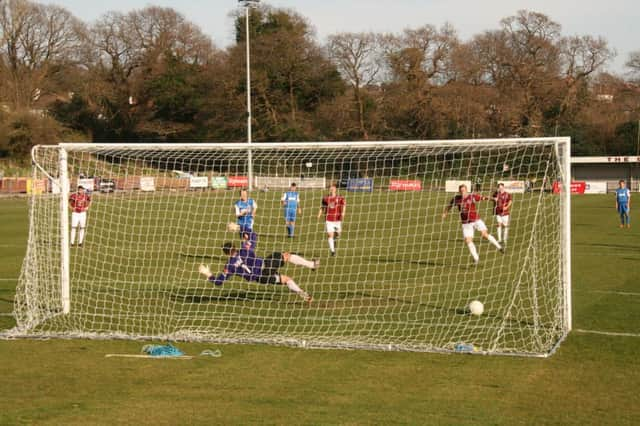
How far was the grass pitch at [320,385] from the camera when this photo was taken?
7.14 meters

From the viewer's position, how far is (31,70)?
66250 millimetres

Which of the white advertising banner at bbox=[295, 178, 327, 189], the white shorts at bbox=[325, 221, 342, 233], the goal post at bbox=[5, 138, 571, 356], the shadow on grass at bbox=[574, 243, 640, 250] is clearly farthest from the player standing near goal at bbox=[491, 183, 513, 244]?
the white advertising banner at bbox=[295, 178, 327, 189]

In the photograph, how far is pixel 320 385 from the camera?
8.20m

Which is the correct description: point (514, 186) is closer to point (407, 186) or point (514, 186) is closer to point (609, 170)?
point (407, 186)

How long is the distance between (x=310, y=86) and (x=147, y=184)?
1897 inches

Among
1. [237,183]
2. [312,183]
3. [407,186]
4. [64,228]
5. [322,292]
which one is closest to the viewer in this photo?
[64,228]

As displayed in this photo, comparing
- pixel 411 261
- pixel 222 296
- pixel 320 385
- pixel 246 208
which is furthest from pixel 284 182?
pixel 320 385

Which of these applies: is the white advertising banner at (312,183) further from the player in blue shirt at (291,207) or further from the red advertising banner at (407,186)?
the red advertising banner at (407,186)

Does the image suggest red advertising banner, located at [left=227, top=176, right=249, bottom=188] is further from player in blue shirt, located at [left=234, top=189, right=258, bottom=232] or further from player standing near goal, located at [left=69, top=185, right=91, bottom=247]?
player in blue shirt, located at [left=234, top=189, right=258, bottom=232]

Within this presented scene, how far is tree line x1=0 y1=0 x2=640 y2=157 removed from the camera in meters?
66.1

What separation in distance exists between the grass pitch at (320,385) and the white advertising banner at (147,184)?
43.4 ft

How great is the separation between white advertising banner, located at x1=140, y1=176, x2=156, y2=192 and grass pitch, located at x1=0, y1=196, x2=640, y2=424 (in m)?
13.2

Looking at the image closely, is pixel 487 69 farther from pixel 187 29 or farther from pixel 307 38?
pixel 187 29

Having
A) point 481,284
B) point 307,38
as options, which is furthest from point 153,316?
point 307,38
